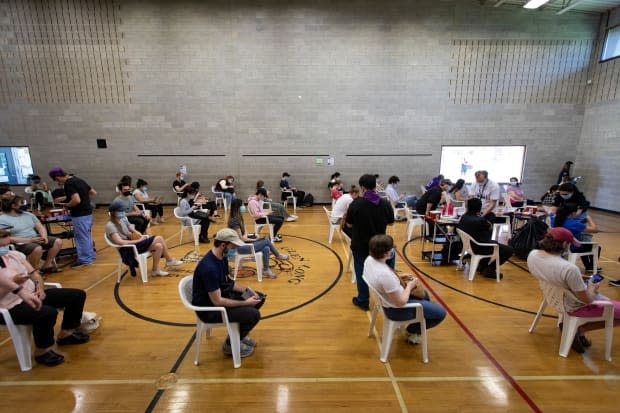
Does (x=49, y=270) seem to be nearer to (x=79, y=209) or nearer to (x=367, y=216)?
(x=79, y=209)

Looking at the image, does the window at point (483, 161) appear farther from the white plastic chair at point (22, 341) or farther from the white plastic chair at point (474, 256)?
the white plastic chair at point (22, 341)

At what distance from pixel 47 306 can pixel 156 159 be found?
31.7ft

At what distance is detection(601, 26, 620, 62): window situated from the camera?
9938mm

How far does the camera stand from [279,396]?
95.8 inches

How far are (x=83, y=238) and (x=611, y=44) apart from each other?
17328 mm

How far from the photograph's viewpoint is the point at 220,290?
2.73 metres

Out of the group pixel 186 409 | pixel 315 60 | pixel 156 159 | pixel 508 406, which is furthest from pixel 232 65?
pixel 508 406

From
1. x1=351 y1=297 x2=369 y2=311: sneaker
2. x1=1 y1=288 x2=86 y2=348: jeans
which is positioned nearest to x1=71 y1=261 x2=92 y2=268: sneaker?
x1=1 y1=288 x2=86 y2=348: jeans

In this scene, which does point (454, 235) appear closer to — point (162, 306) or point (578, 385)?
point (578, 385)

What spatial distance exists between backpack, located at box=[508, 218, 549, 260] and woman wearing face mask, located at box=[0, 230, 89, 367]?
23.3ft

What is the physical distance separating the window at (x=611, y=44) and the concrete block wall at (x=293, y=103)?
505mm

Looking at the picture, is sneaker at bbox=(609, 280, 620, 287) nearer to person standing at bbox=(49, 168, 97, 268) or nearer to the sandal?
person standing at bbox=(49, 168, 97, 268)

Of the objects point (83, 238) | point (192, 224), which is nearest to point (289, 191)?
point (192, 224)

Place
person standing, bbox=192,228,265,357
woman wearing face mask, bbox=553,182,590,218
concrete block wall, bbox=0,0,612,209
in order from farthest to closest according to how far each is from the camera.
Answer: concrete block wall, bbox=0,0,612,209
woman wearing face mask, bbox=553,182,590,218
person standing, bbox=192,228,265,357
